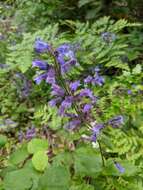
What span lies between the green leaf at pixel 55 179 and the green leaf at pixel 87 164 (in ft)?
0.22

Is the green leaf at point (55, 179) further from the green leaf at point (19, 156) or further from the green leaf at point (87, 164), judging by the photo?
the green leaf at point (19, 156)

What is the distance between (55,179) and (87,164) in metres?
0.16

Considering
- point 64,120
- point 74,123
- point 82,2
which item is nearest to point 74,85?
point 74,123

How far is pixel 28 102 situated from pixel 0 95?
28 cm

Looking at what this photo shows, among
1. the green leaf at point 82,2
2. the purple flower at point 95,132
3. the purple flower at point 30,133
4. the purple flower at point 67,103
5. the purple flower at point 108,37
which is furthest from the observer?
the green leaf at point 82,2

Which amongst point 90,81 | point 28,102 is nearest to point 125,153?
point 90,81

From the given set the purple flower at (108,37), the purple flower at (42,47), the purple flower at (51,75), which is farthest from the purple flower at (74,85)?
the purple flower at (108,37)

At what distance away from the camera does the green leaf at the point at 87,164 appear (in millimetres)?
1791

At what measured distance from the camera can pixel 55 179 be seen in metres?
1.74

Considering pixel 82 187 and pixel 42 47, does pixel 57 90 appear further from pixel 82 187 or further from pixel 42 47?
pixel 82 187

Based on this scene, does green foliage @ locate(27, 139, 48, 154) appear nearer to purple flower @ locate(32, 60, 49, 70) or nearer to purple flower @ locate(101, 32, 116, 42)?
purple flower @ locate(32, 60, 49, 70)

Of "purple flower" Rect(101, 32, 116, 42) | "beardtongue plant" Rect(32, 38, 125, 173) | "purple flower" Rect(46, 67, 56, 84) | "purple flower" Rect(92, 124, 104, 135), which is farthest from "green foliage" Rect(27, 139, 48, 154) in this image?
"purple flower" Rect(101, 32, 116, 42)

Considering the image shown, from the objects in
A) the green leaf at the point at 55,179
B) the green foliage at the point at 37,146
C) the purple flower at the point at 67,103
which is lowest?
the green leaf at the point at 55,179

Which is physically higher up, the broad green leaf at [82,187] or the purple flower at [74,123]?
the purple flower at [74,123]
